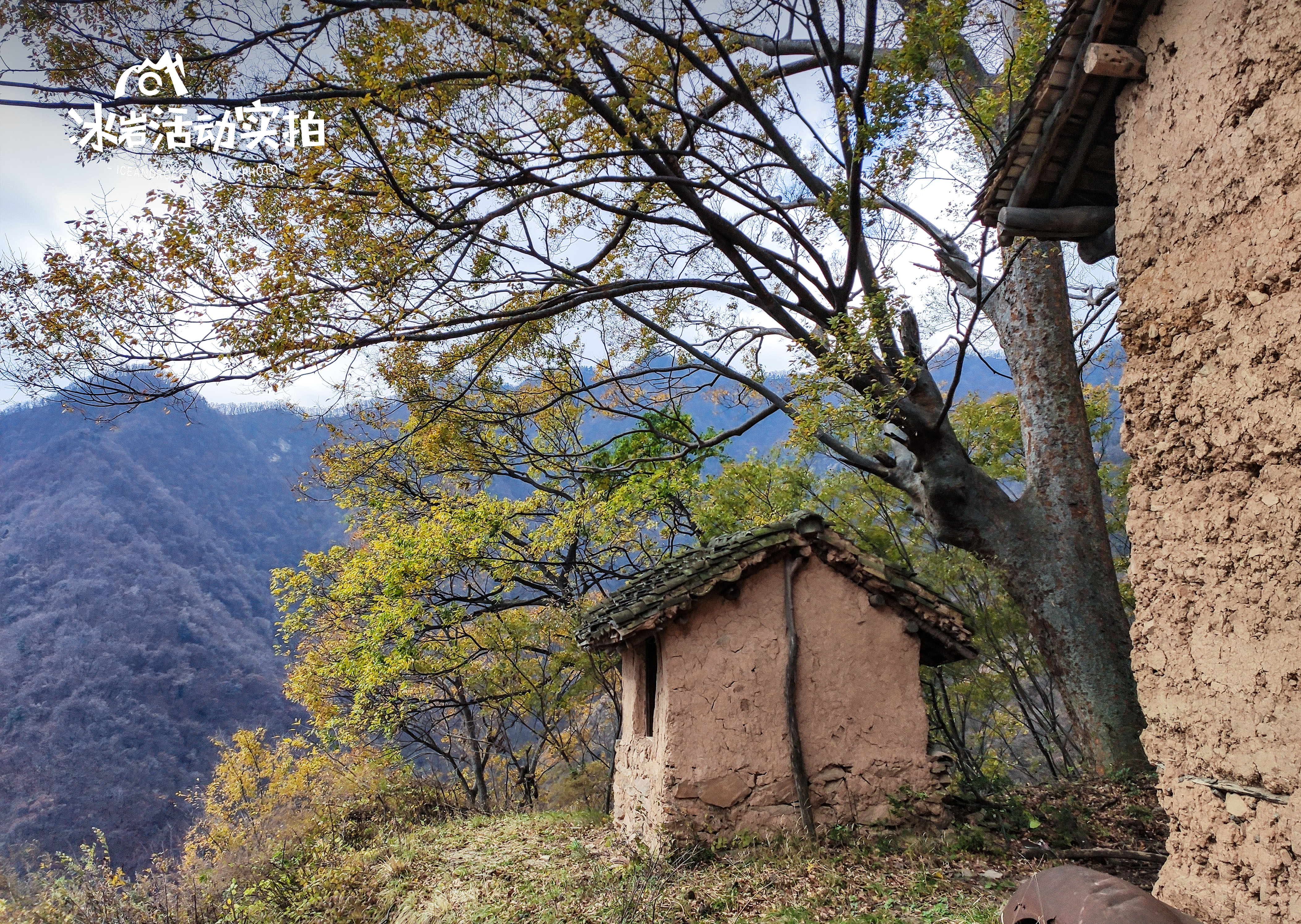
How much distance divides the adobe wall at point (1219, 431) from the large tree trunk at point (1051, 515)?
5667mm

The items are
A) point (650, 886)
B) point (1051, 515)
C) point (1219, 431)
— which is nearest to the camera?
point (1219, 431)

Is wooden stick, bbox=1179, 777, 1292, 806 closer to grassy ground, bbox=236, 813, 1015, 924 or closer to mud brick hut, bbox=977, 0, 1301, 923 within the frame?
mud brick hut, bbox=977, 0, 1301, 923

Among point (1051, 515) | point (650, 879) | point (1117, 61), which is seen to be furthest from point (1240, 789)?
point (1051, 515)

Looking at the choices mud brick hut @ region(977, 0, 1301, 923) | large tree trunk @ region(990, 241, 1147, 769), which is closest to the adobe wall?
mud brick hut @ region(977, 0, 1301, 923)

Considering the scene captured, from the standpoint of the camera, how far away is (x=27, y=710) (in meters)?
43.9

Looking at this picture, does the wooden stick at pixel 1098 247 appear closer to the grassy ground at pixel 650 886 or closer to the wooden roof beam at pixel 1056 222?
the wooden roof beam at pixel 1056 222

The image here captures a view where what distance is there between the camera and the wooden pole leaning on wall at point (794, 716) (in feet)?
26.0

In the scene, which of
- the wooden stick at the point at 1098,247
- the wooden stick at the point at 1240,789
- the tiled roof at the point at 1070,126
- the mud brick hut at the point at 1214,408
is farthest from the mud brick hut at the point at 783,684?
the wooden stick at the point at 1240,789

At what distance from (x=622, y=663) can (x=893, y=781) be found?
12.5ft

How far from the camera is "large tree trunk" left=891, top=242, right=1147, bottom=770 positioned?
348 inches

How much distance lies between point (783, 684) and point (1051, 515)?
4.36m

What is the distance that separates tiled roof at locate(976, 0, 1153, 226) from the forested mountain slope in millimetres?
28567

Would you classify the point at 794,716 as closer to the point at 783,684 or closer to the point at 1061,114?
the point at 783,684

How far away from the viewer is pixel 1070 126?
4645 millimetres
